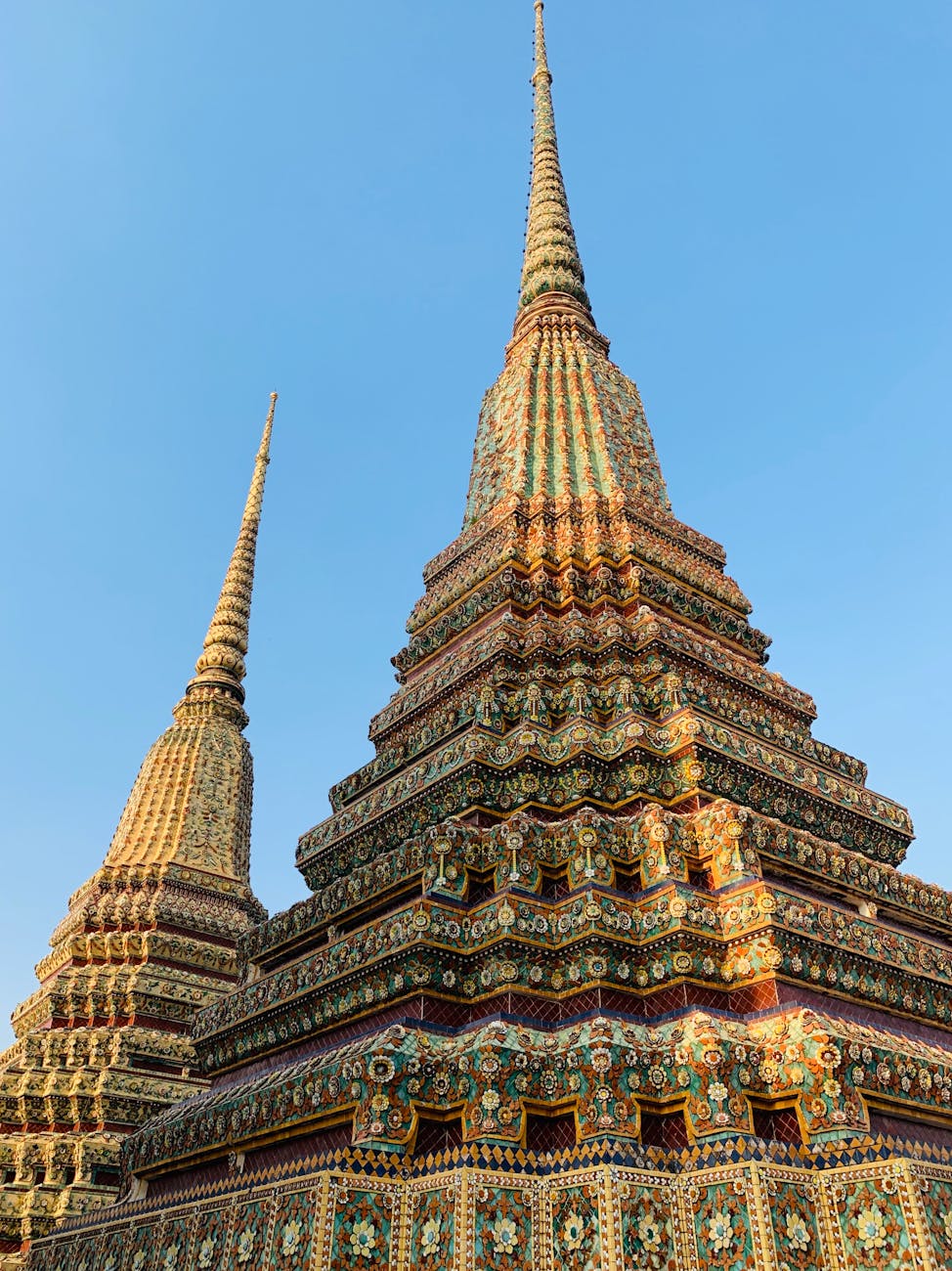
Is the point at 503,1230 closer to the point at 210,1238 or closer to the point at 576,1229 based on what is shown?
the point at 576,1229

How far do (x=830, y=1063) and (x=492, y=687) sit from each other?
497 cm

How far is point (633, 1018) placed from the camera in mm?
7520

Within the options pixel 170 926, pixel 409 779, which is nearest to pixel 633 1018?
pixel 409 779

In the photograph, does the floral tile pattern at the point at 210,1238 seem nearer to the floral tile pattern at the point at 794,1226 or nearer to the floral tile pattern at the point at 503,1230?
the floral tile pattern at the point at 503,1230

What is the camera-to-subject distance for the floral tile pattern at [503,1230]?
615 centimetres

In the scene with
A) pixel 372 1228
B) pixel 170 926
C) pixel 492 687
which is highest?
pixel 170 926

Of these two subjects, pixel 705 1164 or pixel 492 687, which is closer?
pixel 705 1164

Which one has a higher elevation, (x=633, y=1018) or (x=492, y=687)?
(x=492, y=687)

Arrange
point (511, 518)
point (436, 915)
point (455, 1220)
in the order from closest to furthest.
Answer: point (455, 1220) < point (436, 915) < point (511, 518)

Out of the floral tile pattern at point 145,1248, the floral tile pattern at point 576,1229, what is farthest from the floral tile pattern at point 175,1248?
the floral tile pattern at point 576,1229

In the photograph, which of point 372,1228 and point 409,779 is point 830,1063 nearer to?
point 372,1228

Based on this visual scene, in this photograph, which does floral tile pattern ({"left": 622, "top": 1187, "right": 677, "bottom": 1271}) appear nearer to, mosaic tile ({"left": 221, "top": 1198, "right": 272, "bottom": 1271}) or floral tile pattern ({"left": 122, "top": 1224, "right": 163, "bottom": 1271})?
mosaic tile ({"left": 221, "top": 1198, "right": 272, "bottom": 1271})

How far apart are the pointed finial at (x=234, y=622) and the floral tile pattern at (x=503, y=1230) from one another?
24.2 meters

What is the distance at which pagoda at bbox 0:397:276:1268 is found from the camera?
688 inches
